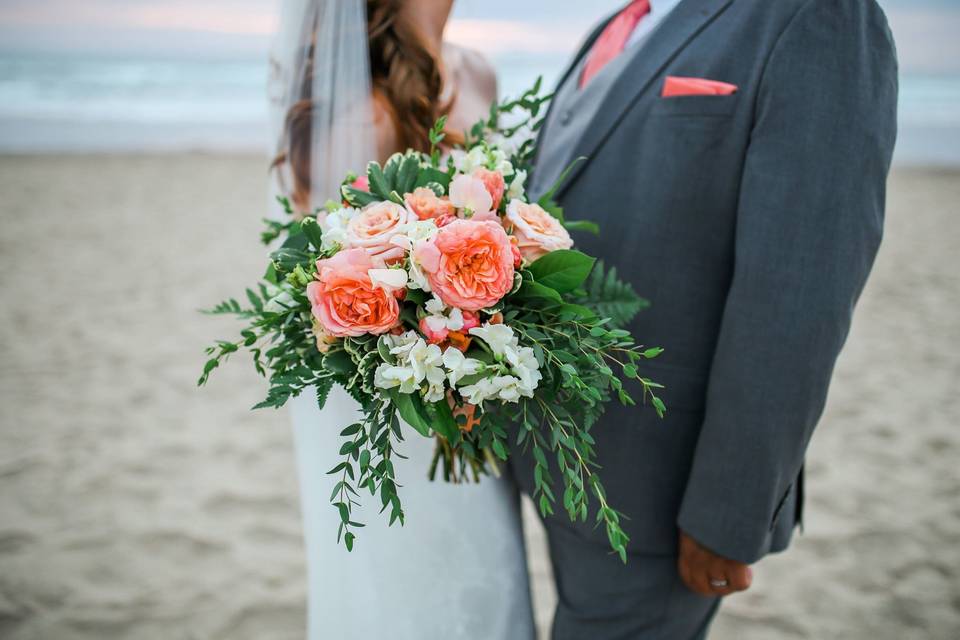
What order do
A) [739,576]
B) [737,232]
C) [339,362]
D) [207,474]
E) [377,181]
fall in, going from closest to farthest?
A: [339,362]
[377,181]
[737,232]
[739,576]
[207,474]

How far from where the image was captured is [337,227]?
1.21 m

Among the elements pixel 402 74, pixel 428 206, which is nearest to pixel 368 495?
pixel 428 206

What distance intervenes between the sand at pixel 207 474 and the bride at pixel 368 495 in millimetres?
1181

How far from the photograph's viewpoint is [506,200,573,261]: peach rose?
1.20 meters

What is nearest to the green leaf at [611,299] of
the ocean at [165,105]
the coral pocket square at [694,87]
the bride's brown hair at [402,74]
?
the coral pocket square at [694,87]

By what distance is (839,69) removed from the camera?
4.24ft

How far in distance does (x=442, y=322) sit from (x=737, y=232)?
0.70 meters

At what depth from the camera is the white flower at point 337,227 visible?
3.87 feet

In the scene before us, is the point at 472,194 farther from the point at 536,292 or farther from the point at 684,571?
the point at 684,571

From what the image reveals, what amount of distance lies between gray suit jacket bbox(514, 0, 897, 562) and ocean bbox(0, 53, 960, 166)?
8994mm

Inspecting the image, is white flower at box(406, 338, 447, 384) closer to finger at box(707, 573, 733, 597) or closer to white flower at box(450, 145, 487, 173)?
white flower at box(450, 145, 487, 173)

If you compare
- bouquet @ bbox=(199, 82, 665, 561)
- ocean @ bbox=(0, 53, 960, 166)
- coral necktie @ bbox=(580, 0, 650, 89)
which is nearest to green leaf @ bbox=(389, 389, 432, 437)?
bouquet @ bbox=(199, 82, 665, 561)

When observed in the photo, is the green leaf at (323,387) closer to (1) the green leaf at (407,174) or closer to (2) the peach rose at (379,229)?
(2) the peach rose at (379,229)

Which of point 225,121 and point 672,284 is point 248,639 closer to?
point 672,284
